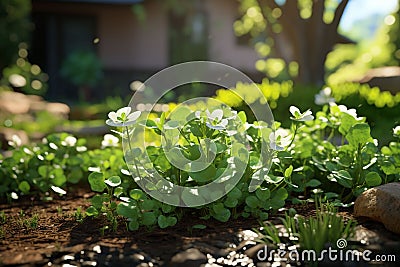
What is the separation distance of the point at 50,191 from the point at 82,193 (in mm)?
196

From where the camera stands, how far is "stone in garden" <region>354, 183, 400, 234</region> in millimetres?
2225

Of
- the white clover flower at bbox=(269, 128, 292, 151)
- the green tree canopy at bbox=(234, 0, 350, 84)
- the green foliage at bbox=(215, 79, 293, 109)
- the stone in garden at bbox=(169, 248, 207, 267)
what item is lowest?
the stone in garden at bbox=(169, 248, 207, 267)

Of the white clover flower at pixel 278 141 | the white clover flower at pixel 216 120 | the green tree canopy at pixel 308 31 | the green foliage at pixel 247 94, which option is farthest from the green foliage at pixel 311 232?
the green tree canopy at pixel 308 31

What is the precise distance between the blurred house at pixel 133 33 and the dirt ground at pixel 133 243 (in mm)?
12552

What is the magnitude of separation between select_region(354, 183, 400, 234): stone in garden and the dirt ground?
43 mm

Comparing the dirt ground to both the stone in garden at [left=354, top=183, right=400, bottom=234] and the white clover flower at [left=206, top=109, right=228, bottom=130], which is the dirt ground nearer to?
the stone in garden at [left=354, top=183, right=400, bottom=234]

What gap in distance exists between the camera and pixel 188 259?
1965 mm

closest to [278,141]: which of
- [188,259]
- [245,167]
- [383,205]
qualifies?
[245,167]

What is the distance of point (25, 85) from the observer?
12234mm

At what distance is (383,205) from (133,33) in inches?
536

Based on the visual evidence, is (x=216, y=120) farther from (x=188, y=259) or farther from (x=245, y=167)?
(x=188, y=259)

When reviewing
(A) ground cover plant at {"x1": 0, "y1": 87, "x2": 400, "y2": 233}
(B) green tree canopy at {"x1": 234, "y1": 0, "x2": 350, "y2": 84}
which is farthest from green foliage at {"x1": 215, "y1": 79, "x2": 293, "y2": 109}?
(A) ground cover plant at {"x1": 0, "y1": 87, "x2": 400, "y2": 233}

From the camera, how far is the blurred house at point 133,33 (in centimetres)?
1496

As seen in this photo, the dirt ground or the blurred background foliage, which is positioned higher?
the blurred background foliage
